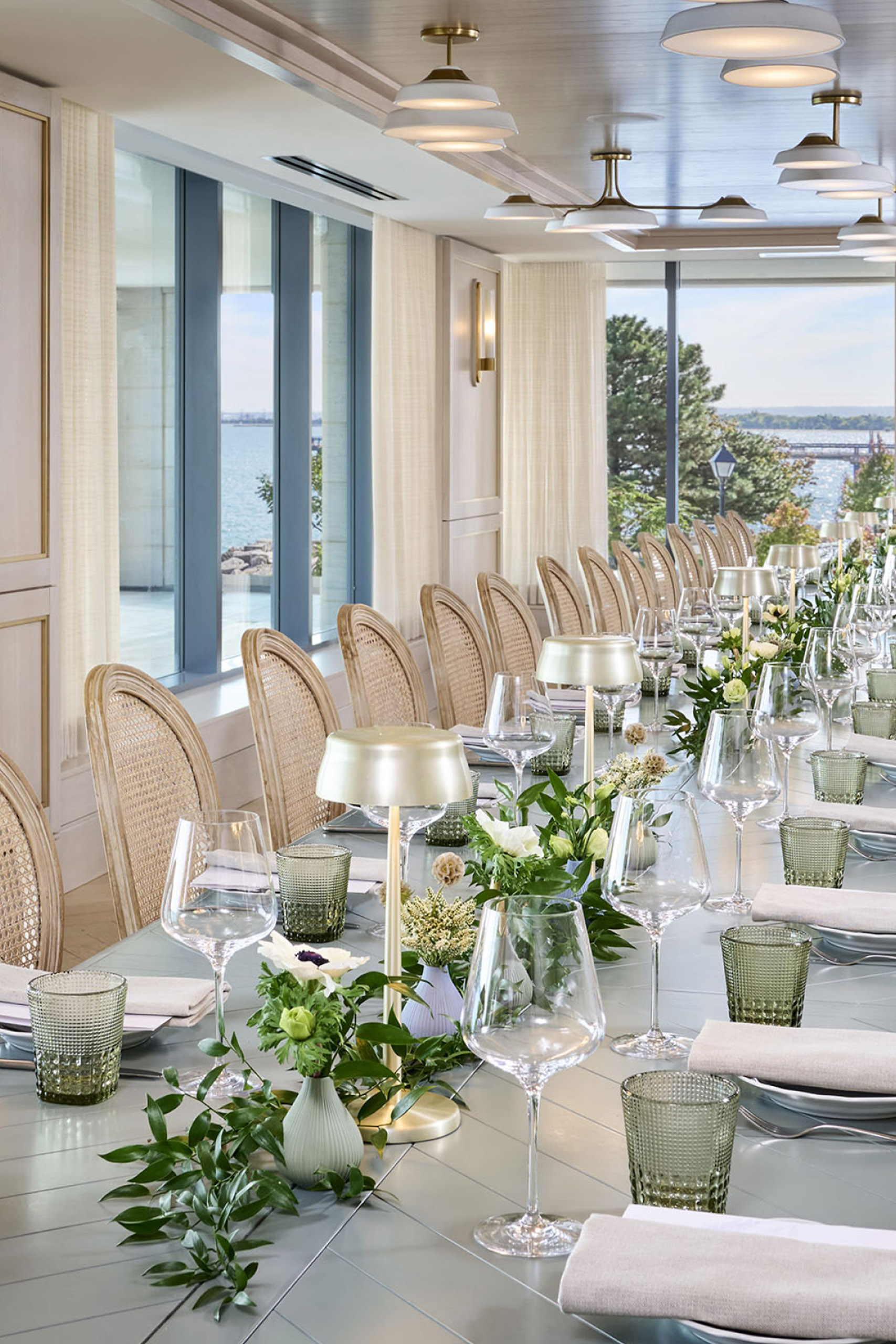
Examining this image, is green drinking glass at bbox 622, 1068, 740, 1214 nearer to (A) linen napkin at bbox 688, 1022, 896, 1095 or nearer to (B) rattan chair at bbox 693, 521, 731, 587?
(A) linen napkin at bbox 688, 1022, 896, 1095

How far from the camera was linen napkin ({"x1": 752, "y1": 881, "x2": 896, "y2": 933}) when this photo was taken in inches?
73.2

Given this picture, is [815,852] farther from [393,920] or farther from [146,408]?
[146,408]

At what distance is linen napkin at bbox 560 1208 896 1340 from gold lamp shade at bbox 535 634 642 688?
52.0 inches

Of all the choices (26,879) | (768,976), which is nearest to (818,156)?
(26,879)

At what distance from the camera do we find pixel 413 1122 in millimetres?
1343

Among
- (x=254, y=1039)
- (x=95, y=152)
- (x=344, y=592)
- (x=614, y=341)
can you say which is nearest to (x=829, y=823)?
(x=254, y=1039)

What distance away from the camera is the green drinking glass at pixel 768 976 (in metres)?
1.53

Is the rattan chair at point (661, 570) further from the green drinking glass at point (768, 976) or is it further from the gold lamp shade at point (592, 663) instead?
the green drinking glass at point (768, 976)

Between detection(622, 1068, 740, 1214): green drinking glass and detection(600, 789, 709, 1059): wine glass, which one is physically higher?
detection(600, 789, 709, 1059): wine glass

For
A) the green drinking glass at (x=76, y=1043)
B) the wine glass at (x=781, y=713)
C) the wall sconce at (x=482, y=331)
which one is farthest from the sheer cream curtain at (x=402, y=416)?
the green drinking glass at (x=76, y=1043)

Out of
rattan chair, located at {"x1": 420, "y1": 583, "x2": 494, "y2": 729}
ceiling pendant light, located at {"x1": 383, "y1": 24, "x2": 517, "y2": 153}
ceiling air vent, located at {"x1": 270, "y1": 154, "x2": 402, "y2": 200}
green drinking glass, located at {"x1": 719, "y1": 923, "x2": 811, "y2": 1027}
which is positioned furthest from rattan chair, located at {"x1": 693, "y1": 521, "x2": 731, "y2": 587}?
green drinking glass, located at {"x1": 719, "y1": 923, "x2": 811, "y2": 1027}

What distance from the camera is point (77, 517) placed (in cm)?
498

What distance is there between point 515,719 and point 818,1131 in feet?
3.72

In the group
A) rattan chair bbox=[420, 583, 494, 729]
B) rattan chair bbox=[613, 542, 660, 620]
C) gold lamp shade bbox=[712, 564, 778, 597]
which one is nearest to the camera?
gold lamp shade bbox=[712, 564, 778, 597]
